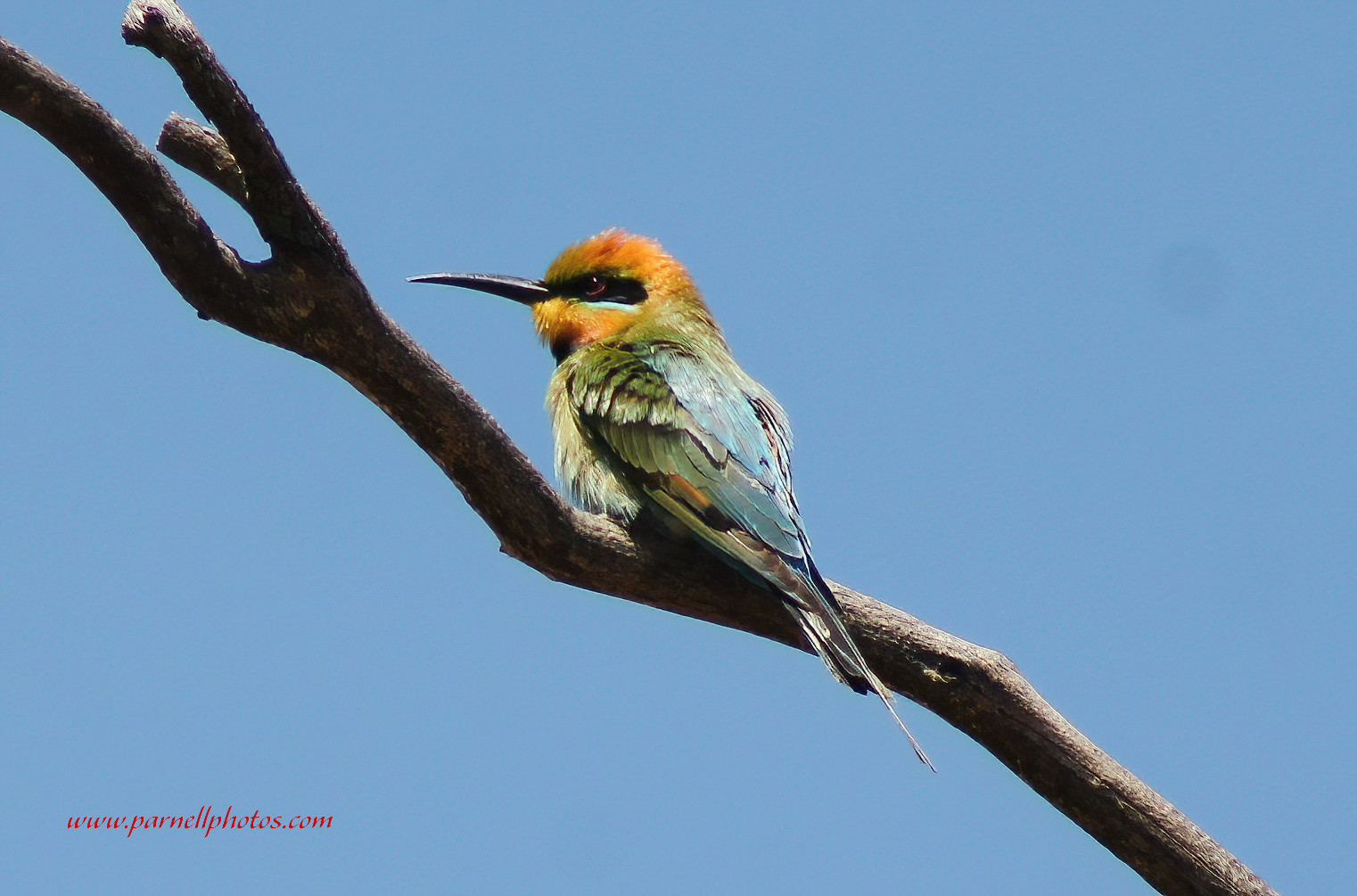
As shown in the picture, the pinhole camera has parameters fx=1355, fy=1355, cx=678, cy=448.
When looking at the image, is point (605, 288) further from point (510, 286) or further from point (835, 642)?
point (835, 642)

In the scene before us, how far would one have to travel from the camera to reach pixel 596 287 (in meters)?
4.09

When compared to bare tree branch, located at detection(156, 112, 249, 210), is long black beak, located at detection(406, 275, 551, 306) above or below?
above

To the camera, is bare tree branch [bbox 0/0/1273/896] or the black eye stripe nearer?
bare tree branch [bbox 0/0/1273/896]

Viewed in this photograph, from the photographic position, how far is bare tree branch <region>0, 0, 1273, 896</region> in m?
2.33

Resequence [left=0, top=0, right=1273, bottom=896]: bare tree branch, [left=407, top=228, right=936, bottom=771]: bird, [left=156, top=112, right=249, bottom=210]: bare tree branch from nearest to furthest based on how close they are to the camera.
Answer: [left=0, top=0, right=1273, bottom=896]: bare tree branch
[left=156, top=112, right=249, bottom=210]: bare tree branch
[left=407, top=228, right=936, bottom=771]: bird

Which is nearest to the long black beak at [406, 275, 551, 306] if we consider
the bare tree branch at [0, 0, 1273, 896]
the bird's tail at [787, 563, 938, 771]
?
the bare tree branch at [0, 0, 1273, 896]

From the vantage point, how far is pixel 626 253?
4109mm

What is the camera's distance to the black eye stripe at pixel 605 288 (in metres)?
4.09

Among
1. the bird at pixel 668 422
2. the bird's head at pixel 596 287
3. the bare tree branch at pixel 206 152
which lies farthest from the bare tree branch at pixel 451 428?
the bird's head at pixel 596 287

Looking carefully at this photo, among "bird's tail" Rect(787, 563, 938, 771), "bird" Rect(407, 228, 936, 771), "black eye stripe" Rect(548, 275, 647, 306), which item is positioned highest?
"black eye stripe" Rect(548, 275, 647, 306)

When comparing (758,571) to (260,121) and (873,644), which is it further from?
(260,121)

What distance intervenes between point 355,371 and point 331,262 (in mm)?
210

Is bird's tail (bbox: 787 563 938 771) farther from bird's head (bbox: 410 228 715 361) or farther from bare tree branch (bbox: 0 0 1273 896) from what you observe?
Answer: bird's head (bbox: 410 228 715 361)

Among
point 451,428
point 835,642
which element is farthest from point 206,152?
point 835,642
